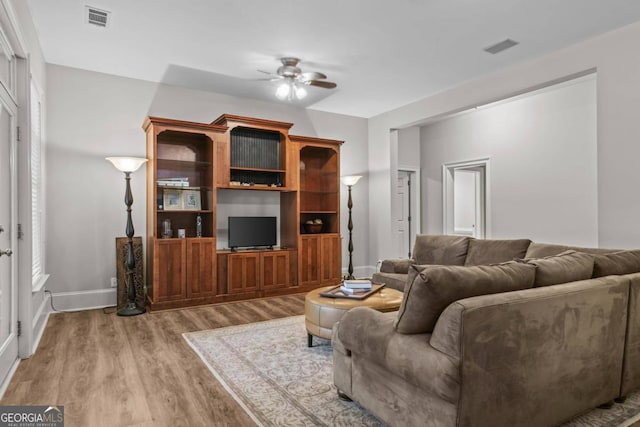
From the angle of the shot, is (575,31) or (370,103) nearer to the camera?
(575,31)

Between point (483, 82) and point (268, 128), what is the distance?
9.55ft

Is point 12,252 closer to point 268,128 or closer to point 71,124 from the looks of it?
point 71,124

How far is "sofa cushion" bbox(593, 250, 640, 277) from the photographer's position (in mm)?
2410

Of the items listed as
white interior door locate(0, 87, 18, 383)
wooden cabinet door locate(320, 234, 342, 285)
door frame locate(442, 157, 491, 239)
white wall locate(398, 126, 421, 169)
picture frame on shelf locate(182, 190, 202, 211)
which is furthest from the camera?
white wall locate(398, 126, 421, 169)

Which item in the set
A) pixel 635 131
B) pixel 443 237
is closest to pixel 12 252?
pixel 443 237

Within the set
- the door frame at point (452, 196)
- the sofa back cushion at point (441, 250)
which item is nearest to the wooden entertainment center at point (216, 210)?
the sofa back cushion at point (441, 250)

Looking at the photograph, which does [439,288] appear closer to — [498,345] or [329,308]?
[498,345]

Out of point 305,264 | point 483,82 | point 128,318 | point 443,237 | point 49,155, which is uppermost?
point 483,82

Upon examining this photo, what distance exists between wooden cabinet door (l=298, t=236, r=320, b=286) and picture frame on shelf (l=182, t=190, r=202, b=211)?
5.00 feet

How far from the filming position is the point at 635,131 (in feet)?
11.9

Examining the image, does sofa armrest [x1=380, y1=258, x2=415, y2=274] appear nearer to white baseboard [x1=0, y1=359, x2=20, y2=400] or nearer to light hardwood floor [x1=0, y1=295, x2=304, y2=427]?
light hardwood floor [x1=0, y1=295, x2=304, y2=427]

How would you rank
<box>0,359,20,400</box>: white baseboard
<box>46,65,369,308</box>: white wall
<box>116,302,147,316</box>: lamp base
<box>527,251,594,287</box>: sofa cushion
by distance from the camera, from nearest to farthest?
<box>527,251,594,287</box>: sofa cushion → <box>0,359,20,400</box>: white baseboard → <box>116,302,147,316</box>: lamp base → <box>46,65,369,308</box>: white wall

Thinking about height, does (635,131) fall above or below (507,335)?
above

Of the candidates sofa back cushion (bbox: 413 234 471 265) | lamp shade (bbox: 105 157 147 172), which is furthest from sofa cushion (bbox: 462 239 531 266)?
lamp shade (bbox: 105 157 147 172)
